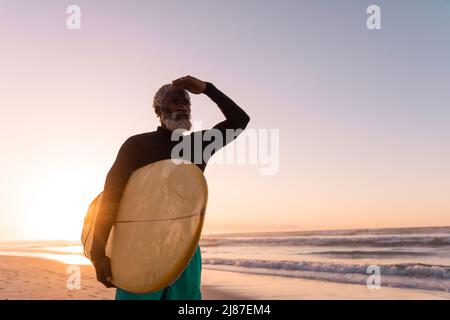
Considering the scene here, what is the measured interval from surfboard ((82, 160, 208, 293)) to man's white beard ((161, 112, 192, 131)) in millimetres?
152

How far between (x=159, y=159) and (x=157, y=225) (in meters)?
0.28

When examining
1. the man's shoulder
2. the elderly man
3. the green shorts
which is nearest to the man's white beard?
the elderly man

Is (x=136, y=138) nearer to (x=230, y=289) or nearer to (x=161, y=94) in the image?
(x=161, y=94)

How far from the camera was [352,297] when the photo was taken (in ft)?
26.7

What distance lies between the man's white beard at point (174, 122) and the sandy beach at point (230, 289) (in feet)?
18.8

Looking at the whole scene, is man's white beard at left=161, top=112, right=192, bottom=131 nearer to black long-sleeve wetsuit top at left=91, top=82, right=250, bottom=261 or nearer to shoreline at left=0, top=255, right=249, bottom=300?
black long-sleeve wetsuit top at left=91, top=82, right=250, bottom=261

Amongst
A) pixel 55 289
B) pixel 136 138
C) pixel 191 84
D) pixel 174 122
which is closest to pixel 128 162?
pixel 136 138

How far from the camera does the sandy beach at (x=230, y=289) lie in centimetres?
767

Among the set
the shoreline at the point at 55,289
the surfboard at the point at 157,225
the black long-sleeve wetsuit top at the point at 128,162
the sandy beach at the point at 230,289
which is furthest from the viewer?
the sandy beach at the point at 230,289

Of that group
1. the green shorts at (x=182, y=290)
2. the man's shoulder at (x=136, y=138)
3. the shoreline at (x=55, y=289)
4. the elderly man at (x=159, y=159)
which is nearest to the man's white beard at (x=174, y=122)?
the elderly man at (x=159, y=159)

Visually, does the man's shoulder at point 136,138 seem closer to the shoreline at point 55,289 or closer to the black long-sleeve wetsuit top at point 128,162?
the black long-sleeve wetsuit top at point 128,162

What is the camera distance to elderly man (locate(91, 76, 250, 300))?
2.00 metres
